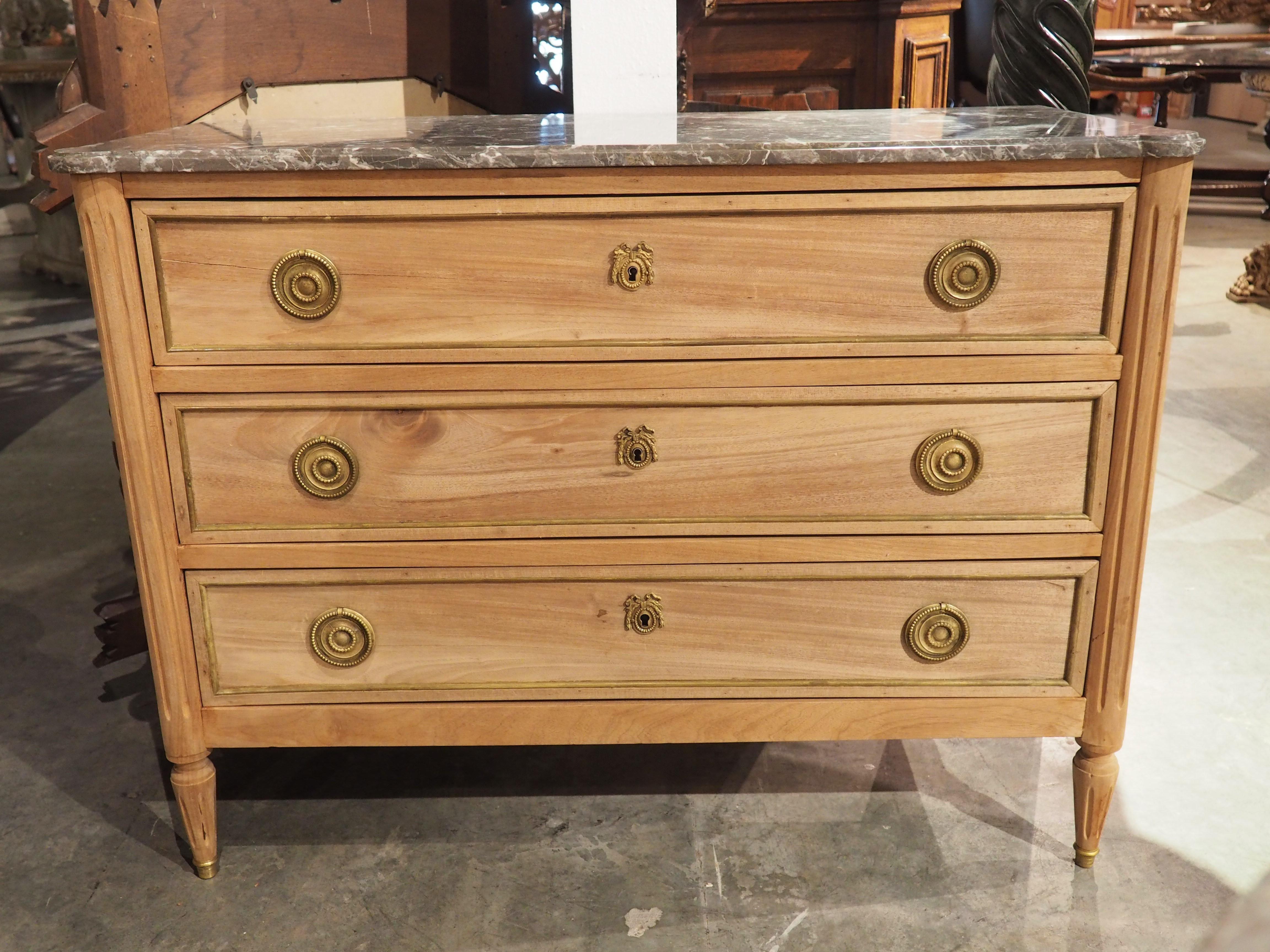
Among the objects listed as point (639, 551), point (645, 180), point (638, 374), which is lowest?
point (639, 551)

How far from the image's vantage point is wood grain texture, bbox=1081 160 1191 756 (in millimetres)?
1400

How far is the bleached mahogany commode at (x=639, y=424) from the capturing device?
4.60ft

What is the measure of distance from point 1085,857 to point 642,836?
0.67 m

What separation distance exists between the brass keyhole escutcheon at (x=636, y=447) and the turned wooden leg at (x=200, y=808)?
0.78m

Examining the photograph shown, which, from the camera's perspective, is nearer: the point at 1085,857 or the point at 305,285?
the point at 305,285

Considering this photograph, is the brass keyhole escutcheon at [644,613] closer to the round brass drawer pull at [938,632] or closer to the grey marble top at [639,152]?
the round brass drawer pull at [938,632]

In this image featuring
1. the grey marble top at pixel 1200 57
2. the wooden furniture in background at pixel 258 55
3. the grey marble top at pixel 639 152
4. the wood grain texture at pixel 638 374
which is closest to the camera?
the grey marble top at pixel 639 152

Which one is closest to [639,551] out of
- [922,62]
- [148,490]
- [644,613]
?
[644,613]

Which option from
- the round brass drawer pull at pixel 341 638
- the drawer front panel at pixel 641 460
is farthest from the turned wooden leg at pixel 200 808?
the drawer front panel at pixel 641 460

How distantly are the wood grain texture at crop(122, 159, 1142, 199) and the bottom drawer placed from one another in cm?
51

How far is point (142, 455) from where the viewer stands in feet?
4.92

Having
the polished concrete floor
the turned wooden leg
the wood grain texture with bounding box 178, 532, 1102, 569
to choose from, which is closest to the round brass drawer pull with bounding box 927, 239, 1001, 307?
the wood grain texture with bounding box 178, 532, 1102, 569

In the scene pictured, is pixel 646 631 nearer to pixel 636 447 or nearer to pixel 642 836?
pixel 636 447

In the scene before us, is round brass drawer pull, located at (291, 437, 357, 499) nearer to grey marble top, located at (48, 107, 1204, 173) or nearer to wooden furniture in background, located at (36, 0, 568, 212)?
grey marble top, located at (48, 107, 1204, 173)
